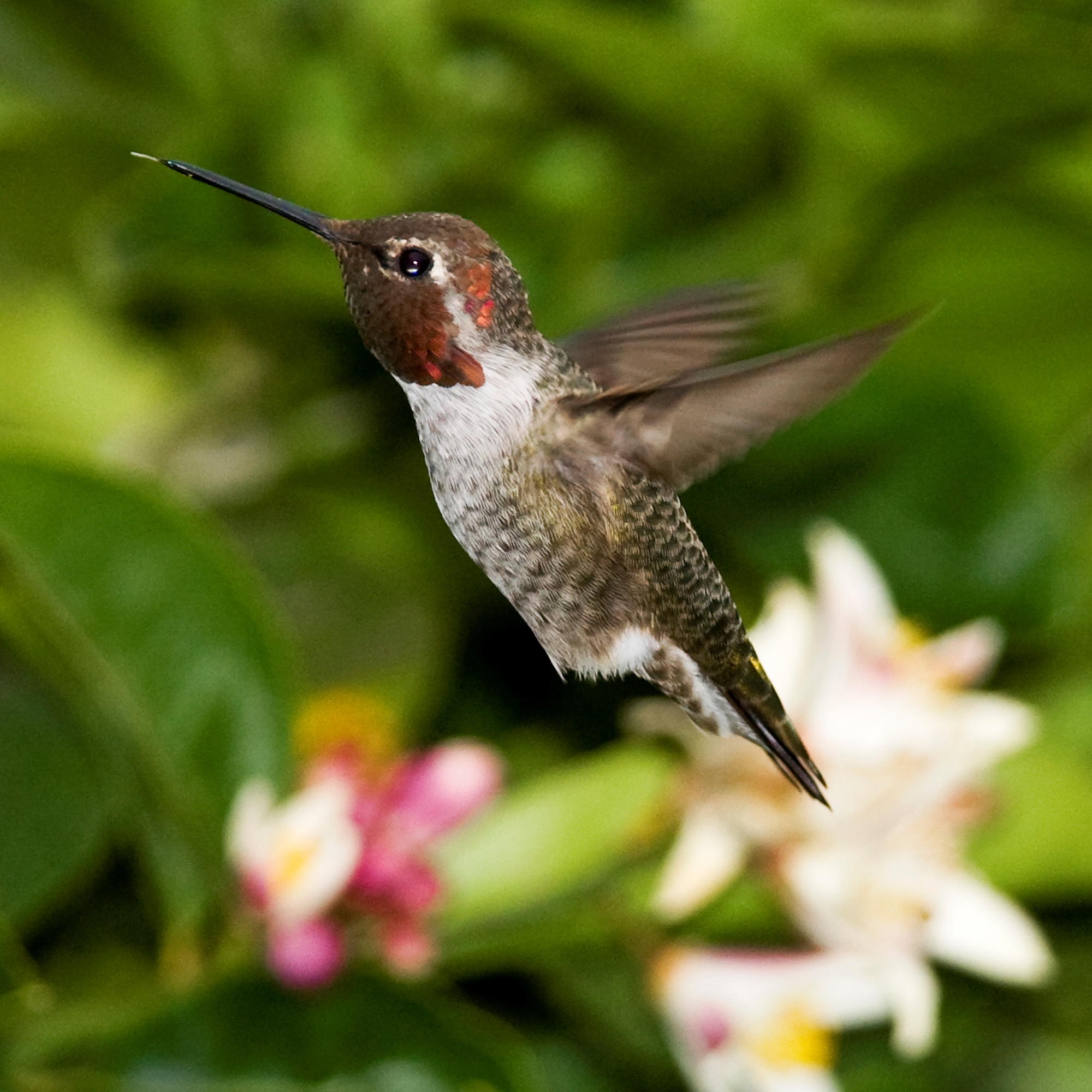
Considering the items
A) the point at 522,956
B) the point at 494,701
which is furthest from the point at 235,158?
the point at 522,956

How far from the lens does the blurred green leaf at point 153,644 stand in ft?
2.95

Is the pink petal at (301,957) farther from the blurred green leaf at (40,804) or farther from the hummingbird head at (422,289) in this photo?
the hummingbird head at (422,289)

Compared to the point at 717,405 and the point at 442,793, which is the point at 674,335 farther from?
the point at 442,793

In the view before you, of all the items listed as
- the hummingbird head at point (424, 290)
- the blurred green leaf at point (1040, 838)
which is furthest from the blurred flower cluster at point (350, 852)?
the hummingbird head at point (424, 290)

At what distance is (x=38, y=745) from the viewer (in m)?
1.12

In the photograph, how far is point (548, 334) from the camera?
114 cm

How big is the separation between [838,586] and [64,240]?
27.8 inches

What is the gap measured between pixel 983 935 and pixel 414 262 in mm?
856

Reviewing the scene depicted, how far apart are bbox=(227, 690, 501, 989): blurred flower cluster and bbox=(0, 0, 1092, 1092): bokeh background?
A: 0.03m

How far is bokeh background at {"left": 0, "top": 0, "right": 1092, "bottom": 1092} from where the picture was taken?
1.02 meters

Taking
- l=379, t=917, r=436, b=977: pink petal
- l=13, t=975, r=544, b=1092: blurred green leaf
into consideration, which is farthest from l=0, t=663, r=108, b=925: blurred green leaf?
l=379, t=917, r=436, b=977: pink petal

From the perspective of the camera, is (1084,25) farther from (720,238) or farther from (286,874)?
(286,874)

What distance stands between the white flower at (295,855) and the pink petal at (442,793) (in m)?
0.05

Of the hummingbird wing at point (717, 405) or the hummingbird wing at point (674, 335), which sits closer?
the hummingbird wing at point (717, 405)
